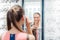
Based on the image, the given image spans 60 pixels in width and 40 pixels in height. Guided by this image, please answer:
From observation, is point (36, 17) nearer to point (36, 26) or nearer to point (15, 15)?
point (36, 26)

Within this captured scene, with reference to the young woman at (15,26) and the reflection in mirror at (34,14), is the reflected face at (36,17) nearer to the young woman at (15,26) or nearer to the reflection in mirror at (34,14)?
the reflection in mirror at (34,14)

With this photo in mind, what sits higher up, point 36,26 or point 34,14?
point 34,14

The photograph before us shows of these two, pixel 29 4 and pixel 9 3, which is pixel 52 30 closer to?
pixel 29 4

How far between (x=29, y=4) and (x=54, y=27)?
352 mm

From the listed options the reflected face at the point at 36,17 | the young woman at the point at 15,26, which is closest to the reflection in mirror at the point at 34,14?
the reflected face at the point at 36,17

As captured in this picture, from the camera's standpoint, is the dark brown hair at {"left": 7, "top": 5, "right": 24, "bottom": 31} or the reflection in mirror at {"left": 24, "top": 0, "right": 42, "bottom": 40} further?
the reflection in mirror at {"left": 24, "top": 0, "right": 42, "bottom": 40}

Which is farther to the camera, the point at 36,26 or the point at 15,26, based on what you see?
the point at 36,26

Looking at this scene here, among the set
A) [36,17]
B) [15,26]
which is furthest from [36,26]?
[15,26]

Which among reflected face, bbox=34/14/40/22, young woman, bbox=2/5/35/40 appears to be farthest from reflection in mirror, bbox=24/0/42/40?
young woman, bbox=2/5/35/40

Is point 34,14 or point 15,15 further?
point 34,14

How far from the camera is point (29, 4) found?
55.7 inches

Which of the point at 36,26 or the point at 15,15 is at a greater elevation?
the point at 15,15

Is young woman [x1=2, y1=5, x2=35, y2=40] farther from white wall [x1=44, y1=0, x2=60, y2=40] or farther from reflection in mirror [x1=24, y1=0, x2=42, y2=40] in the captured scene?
white wall [x1=44, y1=0, x2=60, y2=40]

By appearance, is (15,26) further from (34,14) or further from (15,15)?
(34,14)
